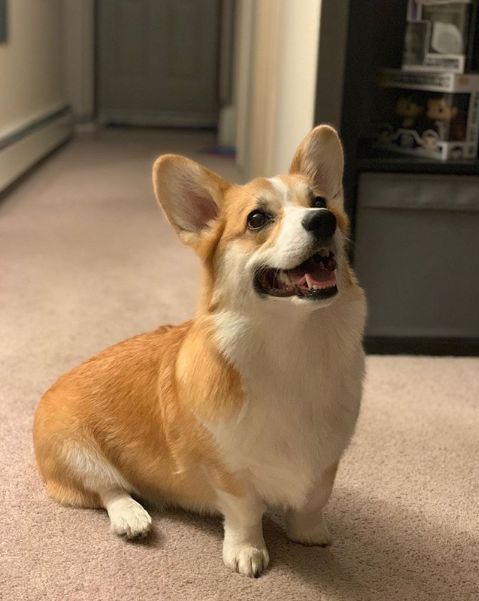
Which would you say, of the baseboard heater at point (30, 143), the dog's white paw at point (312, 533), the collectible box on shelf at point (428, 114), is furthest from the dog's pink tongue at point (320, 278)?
the baseboard heater at point (30, 143)

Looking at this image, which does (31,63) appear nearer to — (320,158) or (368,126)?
(368,126)

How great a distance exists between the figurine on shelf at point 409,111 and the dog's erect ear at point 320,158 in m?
0.94

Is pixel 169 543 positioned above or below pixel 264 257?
below

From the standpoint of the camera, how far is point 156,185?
1066 mm

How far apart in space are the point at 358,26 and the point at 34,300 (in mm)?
1187

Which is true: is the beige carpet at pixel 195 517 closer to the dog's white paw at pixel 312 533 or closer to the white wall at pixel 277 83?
the dog's white paw at pixel 312 533

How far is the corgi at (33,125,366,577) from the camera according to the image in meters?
1.02

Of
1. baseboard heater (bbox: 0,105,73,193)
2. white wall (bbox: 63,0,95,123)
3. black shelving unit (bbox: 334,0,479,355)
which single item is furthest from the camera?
white wall (bbox: 63,0,95,123)

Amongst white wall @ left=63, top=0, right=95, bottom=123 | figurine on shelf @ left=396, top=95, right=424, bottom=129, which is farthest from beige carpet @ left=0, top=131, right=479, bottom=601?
white wall @ left=63, top=0, right=95, bottom=123

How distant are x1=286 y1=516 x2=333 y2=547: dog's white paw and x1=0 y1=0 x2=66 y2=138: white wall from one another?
2.84 m

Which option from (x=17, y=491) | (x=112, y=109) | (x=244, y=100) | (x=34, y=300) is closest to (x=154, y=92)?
(x=112, y=109)

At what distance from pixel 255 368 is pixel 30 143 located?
11.1 feet

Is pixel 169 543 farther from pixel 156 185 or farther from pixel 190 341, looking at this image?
pixel 156 185

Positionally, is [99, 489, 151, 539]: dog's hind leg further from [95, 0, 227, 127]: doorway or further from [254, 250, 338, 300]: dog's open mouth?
[95, 0, 227, 127]: doorway
